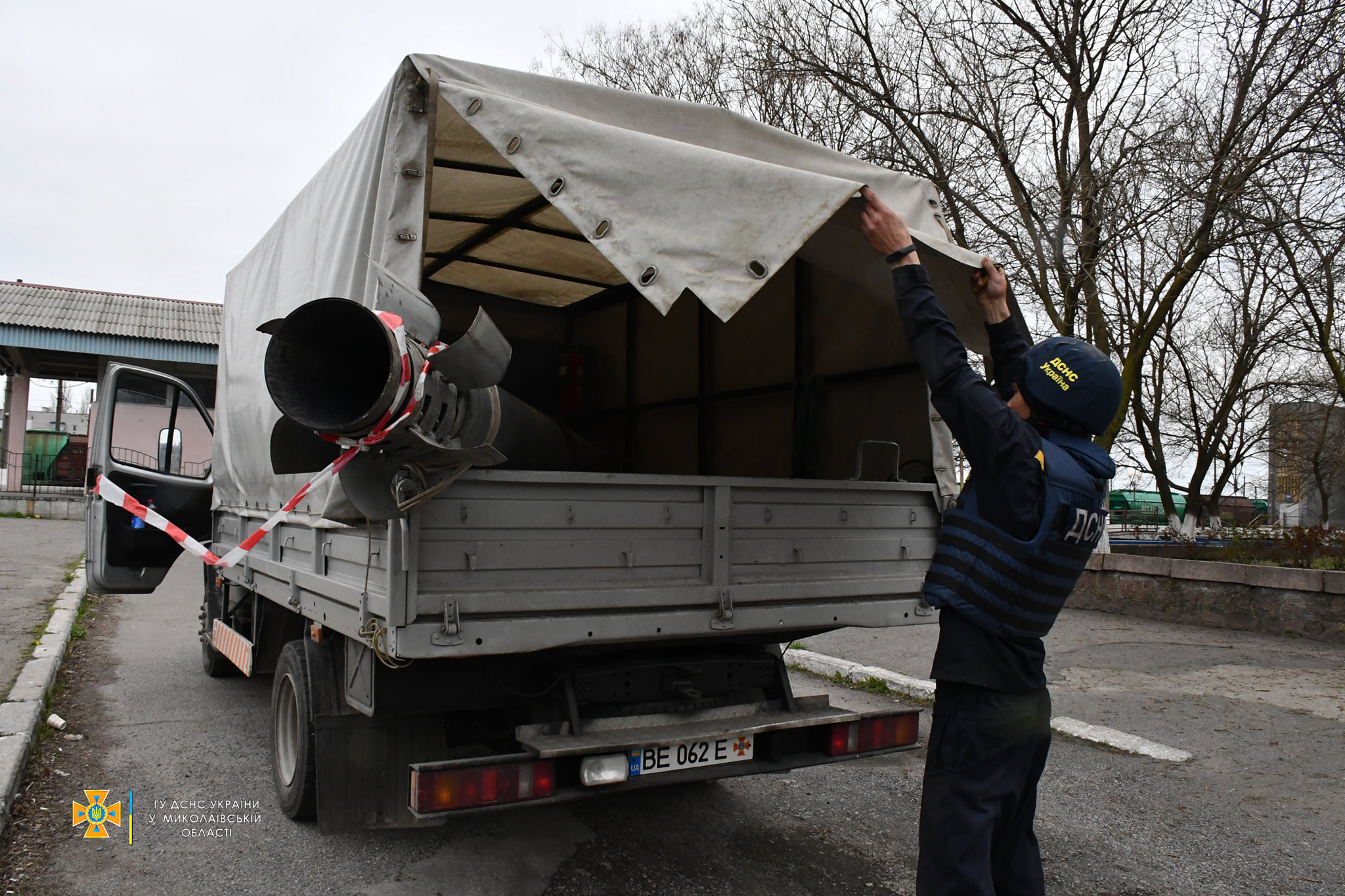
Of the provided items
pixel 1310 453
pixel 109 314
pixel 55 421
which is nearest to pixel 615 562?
pixel 109 314

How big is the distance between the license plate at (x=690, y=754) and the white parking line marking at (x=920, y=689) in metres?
1.71

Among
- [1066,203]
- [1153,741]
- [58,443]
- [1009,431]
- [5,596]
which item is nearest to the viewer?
[1009,431]

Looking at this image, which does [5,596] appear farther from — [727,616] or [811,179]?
[811,179]

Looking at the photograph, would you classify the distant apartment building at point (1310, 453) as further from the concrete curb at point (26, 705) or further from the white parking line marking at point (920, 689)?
the concrete curb at point (26, 705)

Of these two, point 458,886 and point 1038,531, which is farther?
point 458,886

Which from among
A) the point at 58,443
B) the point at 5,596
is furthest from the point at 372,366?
the point at 58,443

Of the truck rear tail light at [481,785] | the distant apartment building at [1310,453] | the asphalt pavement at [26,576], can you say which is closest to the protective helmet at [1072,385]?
the truck rear tail light at [481,785]

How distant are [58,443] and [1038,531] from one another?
3928cm

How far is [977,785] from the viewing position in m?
2.54

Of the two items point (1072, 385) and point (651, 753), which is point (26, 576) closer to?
point (651, 753)

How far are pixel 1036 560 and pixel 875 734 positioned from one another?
1.43m

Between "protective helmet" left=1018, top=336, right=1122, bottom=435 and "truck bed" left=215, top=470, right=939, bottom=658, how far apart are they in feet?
3.74

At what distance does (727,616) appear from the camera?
3.42m

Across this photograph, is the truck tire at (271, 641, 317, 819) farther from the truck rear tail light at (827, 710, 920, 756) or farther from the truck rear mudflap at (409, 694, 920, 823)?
the truck rear tail light at (827, 710, 920, 756)
